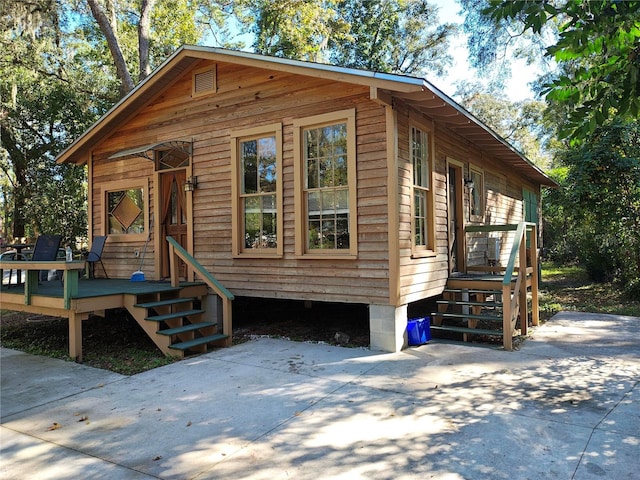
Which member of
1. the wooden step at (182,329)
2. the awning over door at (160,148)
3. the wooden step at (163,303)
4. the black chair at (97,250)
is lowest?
the wooden step at (182,329)

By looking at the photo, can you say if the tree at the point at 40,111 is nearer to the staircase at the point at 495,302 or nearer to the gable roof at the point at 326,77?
the gable roof at the point at 326,77

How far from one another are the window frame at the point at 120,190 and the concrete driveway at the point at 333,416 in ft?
9.97

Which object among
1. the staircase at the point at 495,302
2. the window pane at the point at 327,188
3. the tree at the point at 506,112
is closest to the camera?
the staircase at the point at 495,302

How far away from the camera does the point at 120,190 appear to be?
862 cm

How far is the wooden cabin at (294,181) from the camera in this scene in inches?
226

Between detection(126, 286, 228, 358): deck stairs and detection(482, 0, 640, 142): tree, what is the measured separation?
4.82 m

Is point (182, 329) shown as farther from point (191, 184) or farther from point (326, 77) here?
point (326, 77)

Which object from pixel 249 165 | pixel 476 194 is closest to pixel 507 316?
pixel 476 194

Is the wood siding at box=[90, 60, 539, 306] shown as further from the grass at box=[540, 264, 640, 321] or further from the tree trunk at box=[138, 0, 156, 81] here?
the tree trunk at box=[138, 0, 156, 81]

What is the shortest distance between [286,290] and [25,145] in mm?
15255

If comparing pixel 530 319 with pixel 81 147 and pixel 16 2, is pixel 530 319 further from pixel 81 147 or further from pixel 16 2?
pixel 16 2

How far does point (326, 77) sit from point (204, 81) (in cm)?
267

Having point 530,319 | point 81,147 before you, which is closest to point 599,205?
point 530,319

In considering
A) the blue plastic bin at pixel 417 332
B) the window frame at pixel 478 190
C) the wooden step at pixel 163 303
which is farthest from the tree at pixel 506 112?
the wooden step at pixel 163 303
